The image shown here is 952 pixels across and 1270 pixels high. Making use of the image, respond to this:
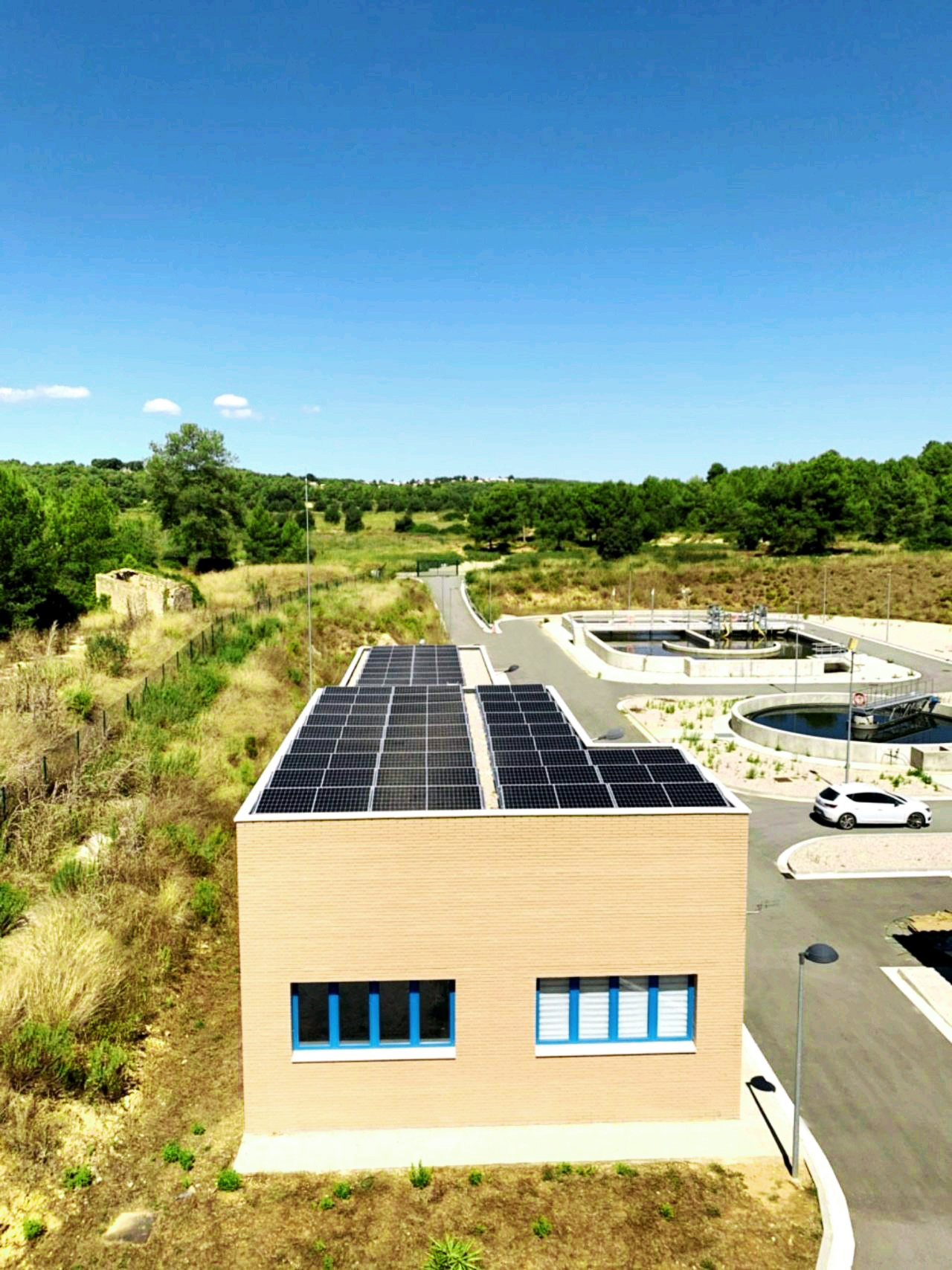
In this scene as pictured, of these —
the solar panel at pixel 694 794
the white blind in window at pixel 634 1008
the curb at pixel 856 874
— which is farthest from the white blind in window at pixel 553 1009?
the curb at pixel 856 874

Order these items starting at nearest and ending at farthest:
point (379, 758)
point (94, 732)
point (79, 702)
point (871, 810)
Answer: point (379, 758) → point (94, 732) → point (871, 810) → point (79, 702)

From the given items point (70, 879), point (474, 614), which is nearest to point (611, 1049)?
point (70, 879)

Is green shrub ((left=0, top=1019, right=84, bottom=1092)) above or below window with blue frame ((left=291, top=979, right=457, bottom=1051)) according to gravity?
below

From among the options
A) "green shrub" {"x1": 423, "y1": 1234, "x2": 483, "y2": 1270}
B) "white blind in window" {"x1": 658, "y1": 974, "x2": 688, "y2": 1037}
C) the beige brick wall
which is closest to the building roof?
the beige brick wall

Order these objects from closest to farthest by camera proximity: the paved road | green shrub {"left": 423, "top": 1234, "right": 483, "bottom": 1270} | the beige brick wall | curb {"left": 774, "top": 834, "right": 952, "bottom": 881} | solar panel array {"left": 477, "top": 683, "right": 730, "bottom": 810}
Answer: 1. green shrub {"left": 423, "top": 1234, "right": 483, "bottom": 1270}
2. the paved road
3. the beige brick wall
4. solar panel array {"left": 477, "top": 683, "right": 730, "bottom": 810}
5. curb {"left": 774, "top": 834, "right": 952, "bottom": 881}

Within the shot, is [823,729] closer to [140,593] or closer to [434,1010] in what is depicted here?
[434,1010]

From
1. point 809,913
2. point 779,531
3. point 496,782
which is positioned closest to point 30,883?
point 496,782

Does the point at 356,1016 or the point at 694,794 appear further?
the point at 694,794

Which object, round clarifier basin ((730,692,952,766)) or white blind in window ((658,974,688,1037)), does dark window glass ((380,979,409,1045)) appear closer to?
white blind in window ((658,974,688,1037))
